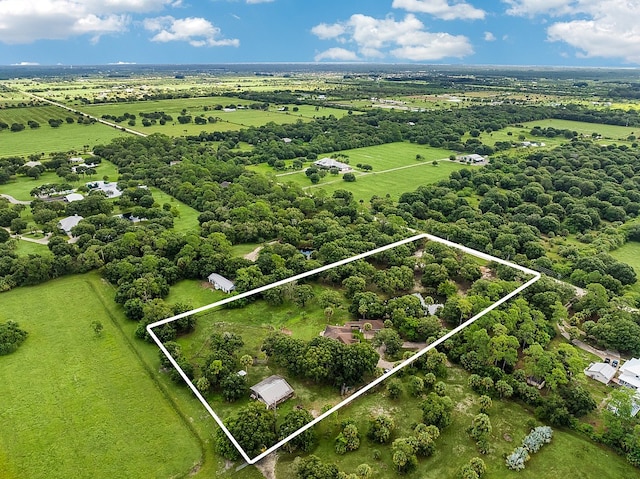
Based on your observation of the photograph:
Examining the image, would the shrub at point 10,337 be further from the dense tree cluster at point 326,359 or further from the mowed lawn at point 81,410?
the dense tree cluster at point 326,359

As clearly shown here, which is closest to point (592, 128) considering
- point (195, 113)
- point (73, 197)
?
point (195, 113)

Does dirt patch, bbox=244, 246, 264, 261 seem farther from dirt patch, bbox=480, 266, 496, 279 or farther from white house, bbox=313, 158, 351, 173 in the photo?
white house, bbox=313, 158, 351, 173

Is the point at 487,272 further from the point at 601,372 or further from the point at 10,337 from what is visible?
the point at 10,337

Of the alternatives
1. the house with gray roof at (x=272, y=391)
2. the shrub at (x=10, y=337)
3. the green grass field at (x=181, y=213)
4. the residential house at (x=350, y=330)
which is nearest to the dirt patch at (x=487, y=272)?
the residential house at (x=350, y=330)

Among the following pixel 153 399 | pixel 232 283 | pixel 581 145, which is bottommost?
pixel 153 399

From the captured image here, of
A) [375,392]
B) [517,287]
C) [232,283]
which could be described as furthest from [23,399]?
[517,287]

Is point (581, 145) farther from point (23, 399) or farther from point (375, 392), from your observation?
point (23, 399)

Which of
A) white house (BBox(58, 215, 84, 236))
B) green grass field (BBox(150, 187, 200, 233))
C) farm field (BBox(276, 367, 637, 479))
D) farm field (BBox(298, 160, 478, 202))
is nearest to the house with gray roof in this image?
farm field (BBox(276, 367, 637, 479))
